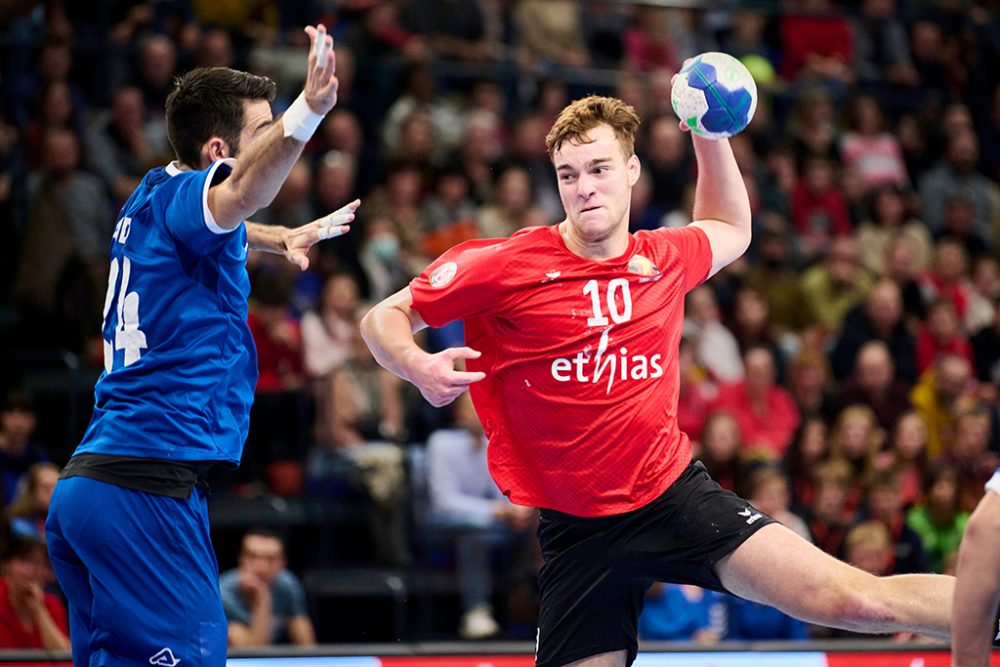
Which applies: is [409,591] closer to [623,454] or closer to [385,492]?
[385,492]

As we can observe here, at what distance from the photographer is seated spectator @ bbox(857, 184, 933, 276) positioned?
13.0 metres

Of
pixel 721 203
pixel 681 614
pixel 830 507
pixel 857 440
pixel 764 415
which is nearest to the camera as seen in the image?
pixel 721 203

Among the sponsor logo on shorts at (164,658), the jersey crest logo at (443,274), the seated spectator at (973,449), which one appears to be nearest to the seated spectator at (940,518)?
the seated spectator at (973,449)

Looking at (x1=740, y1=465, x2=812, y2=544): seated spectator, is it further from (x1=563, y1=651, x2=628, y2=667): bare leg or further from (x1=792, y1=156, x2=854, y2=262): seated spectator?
(x1=792, y1=156, x2=854, y2=262): seated spectator

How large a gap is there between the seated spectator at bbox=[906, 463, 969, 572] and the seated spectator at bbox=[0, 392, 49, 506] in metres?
5.94

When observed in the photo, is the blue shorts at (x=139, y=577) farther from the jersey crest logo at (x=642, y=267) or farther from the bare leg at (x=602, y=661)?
the jersey crest logo at (x=642, y=267)

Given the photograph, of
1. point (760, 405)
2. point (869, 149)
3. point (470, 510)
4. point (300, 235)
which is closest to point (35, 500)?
point (470, 510)

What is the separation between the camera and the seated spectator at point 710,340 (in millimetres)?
11203

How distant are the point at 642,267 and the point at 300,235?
1.32 m

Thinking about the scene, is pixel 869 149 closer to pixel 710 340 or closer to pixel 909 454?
pixel 710 340

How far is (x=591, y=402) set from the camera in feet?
17.6

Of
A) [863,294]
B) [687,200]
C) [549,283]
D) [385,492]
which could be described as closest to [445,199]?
[687,200]

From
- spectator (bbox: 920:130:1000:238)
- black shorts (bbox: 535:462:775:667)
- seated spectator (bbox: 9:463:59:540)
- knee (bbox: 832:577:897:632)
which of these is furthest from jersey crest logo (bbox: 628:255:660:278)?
spectator (bbox: 920:130:1000:238)

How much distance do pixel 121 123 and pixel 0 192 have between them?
1.09 meters
